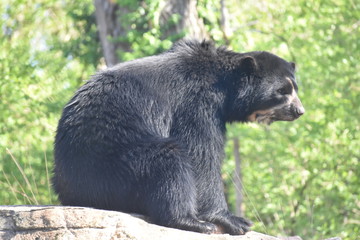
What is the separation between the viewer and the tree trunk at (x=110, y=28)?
11086 mm

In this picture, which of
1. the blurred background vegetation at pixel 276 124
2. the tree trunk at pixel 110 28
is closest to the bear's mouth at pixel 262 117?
the blurred background vegetation at pixel 276 124

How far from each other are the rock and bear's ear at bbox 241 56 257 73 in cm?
229

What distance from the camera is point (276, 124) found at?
1238 cm

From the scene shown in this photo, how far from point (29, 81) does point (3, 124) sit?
872 mm

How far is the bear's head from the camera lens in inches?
257

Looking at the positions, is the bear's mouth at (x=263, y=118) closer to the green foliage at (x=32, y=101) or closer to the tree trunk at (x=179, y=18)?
the green foliage at (x=32, y=101)

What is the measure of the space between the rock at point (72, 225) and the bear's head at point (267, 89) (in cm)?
211

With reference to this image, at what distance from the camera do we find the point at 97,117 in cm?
540

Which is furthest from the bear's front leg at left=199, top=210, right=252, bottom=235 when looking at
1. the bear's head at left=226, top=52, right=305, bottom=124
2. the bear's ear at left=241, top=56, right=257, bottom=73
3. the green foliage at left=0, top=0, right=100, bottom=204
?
the green foliage at left=0, top=0, right=100, bottom=204

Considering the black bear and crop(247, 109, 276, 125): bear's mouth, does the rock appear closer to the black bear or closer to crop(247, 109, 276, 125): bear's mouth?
the black bear

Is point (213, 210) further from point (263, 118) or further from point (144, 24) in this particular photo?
point (144, 24)

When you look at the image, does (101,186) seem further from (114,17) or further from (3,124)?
(114,17)

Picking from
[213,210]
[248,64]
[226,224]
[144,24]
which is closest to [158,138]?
[213,210]

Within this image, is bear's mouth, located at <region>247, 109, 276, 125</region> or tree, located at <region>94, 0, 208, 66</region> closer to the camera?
bear's mouth, located at <region>247, 109, 276, 125</region>
